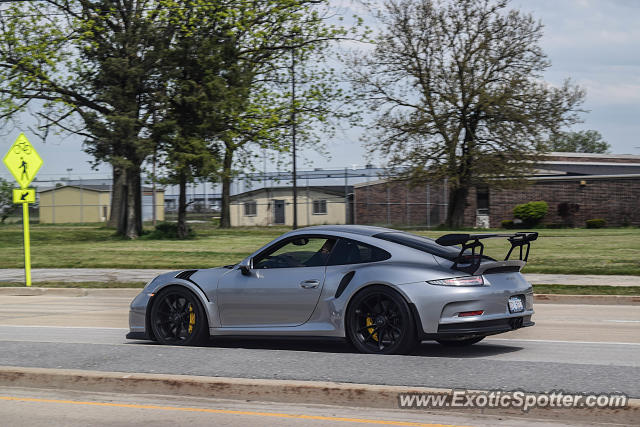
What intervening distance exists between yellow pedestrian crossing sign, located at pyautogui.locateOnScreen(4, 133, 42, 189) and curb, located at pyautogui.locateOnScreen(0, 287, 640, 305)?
8.03ft

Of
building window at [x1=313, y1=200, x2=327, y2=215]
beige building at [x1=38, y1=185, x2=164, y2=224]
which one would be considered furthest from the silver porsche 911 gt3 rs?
beige building at [x1=38, y1=185, x2=164, y2=224]

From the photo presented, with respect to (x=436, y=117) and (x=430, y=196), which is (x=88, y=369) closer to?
(x=436, y=117)

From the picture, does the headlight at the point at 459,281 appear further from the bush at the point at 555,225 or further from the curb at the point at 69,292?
the bush at the point at 555,225

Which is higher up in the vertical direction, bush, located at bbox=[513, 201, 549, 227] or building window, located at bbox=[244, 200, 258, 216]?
building window, located at bbox=[244, 200, 258, 216]

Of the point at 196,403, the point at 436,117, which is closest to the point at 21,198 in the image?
the point at 196,403

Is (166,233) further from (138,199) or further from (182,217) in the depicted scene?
(138,199)

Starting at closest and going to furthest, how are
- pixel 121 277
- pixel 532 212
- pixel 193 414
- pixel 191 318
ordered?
pixel 193 414 → pixel 191 318 → pixel 121 277 → pixel 532 212

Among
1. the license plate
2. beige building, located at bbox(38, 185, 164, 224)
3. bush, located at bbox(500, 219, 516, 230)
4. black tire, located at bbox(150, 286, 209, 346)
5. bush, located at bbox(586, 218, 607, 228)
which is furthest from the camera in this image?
beige building, located at bbox(38, 185, 164, 224)

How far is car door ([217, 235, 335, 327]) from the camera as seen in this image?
28.0 ft

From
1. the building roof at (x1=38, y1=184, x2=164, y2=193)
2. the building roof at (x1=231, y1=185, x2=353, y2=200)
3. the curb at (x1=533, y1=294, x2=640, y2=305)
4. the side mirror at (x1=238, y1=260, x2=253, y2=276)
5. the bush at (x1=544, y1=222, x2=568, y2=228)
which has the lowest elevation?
the curb at (x1=533, y1=294, x2=640, y2=305)

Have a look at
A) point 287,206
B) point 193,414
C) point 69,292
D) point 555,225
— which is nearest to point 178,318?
point 193,414

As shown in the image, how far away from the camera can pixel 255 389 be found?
657 centimetres

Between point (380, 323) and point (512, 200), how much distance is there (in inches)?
2130

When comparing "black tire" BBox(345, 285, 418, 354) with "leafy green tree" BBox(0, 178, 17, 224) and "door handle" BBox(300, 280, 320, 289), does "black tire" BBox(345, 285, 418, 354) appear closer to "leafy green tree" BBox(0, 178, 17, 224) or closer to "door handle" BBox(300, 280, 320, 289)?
"door handle" BBox(300, 280, 320, 289)
